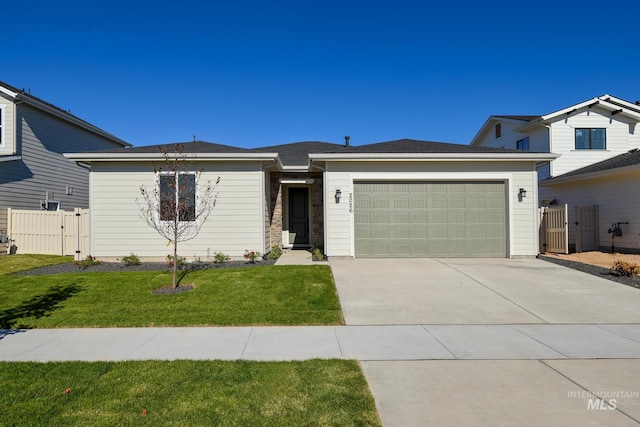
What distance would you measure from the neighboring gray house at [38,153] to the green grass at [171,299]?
6663 mm

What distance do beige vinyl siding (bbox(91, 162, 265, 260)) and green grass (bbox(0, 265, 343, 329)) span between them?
6.15 ft

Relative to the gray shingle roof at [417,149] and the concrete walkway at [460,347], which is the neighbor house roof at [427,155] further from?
the concrete walkway at [460,347]

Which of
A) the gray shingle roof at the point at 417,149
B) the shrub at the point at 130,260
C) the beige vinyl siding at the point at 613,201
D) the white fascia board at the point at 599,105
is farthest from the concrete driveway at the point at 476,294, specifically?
the white fascia board at the point at 599,105

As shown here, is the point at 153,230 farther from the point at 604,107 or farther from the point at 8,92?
the point at 604,107

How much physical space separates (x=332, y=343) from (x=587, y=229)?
13.5 m

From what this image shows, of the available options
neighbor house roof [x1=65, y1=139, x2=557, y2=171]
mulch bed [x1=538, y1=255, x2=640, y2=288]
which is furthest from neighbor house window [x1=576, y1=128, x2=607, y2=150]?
mulch bed [x1=538, y1=255, x2=640, y2=288]

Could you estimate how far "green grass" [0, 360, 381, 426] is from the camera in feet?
9.73

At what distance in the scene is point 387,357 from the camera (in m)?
4.30

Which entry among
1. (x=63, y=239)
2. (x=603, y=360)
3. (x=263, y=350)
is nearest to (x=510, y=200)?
(x=603, y=360)

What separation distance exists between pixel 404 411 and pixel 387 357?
1.19 m

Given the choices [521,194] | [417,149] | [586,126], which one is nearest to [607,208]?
[521,194]

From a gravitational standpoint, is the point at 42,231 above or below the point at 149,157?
below

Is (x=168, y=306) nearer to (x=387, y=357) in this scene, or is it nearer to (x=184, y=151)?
(x=387, y=357)

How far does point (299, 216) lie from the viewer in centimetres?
1409
